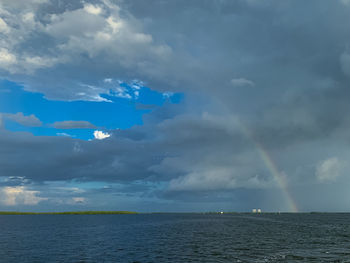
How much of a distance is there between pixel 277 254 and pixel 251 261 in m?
9.91

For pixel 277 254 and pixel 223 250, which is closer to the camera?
pixel 277 254

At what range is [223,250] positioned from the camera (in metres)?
66.2

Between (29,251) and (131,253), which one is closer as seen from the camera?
(131,253)

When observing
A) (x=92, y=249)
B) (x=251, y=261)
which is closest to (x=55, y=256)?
(x=92, y=249)

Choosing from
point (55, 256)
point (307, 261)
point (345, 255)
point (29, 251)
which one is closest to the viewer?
point (307, 261)

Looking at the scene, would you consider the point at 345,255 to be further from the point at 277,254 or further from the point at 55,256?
the point at 55,256

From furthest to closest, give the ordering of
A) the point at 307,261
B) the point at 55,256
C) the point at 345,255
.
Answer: the point at 55,256
the point at 345,255
the point at 307,261

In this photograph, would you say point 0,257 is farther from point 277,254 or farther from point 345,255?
point 345,255

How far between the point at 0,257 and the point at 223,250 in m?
47.7

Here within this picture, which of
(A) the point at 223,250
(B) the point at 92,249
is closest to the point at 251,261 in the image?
(A) the point at 223,250

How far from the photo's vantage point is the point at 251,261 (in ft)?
173

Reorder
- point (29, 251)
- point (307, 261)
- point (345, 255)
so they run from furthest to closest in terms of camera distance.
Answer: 1. point (29, 251)
2. point (345, 255)
3. point (307, 261)

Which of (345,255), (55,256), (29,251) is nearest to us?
(345,255)

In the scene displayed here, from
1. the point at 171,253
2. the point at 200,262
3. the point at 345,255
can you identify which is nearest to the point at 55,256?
the point at 171,253
